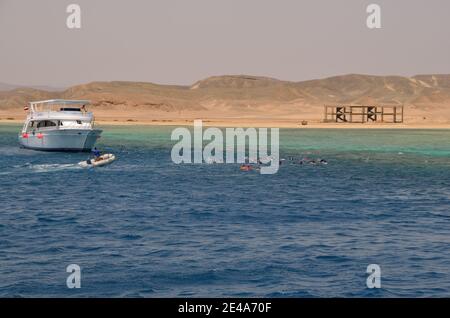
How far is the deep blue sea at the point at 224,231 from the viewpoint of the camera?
66.9 ft

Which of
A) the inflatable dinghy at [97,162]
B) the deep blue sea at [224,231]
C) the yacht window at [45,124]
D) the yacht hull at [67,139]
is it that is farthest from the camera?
the yacht window at [45,124]

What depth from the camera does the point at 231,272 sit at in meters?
21.6

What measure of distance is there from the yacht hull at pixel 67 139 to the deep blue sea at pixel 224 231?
13752 mm

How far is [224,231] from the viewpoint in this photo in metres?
28.9

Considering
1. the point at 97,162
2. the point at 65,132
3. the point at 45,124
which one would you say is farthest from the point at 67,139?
the point at 97,162

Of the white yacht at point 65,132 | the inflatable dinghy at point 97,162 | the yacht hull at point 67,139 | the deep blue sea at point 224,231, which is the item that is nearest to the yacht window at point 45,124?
the white yacht at point 65,132

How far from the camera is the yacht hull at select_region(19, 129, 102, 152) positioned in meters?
71.8

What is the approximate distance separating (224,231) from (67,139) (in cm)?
4607

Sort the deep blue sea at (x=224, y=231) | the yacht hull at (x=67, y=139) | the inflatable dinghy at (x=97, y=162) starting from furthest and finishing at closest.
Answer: the yacht hull at (x=67, y=139) < the inflatable dinghy at (x=97, y=162) < the deep blue sea at (x=224, y=231)

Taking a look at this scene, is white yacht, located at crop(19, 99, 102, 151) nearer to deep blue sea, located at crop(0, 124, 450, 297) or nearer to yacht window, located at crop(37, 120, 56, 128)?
yacht window, located at crop(37, 120, 56, 128)

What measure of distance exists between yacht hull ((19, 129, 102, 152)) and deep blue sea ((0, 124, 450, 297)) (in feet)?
45.1

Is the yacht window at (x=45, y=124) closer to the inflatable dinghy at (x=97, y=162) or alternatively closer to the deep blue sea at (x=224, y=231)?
the inflatable dinghy at (x=97, y=162)
